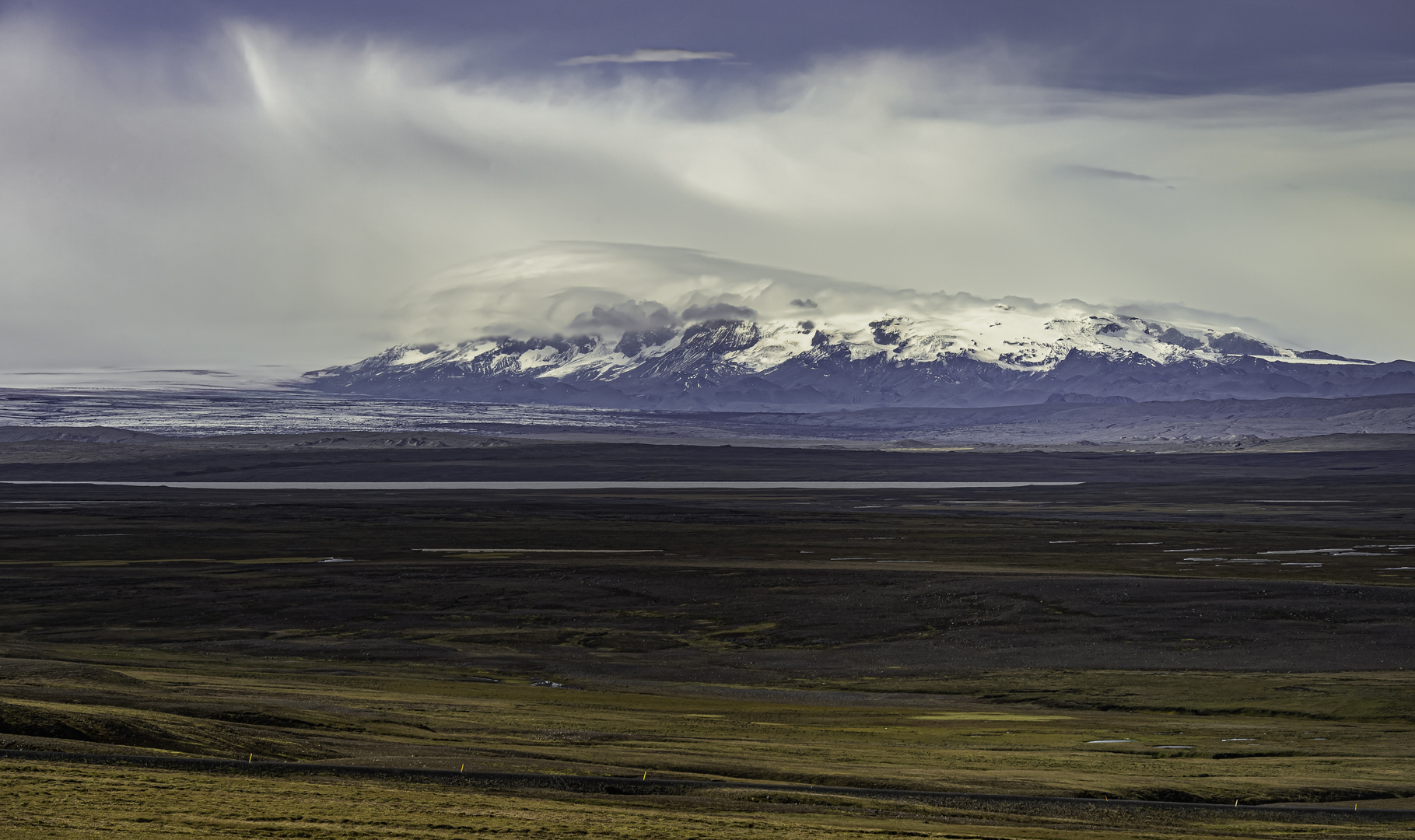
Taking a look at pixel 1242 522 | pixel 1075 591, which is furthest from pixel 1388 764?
pixel 1242 522

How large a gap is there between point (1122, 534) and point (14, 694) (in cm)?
7579

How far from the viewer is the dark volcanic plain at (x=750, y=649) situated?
21.4 meters

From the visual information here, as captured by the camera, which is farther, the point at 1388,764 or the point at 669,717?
the point at 669,717

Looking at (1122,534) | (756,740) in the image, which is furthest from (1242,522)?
(756,740)

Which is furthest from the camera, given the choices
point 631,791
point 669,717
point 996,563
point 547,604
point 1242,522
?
point 1242,522

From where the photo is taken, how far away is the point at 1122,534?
88.1 meters

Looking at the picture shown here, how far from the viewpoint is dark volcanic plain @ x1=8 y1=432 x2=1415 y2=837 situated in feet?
70.1

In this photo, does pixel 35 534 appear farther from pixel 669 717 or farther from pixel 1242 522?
pixel 1242 522

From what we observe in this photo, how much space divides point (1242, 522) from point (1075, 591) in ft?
161

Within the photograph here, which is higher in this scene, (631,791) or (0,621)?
(631,791)

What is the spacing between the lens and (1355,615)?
160 ft

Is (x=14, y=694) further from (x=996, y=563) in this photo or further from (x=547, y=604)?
(x=996, y=563)

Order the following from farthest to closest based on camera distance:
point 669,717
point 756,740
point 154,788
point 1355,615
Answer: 1. point 1355,615
2. point 669,717
3. point 756,740
4. point 154,788

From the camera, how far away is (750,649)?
46656mm
